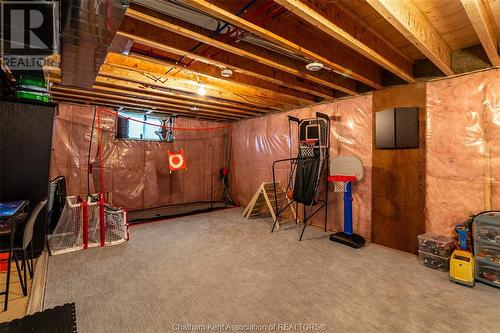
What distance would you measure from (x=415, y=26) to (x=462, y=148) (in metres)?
1.61

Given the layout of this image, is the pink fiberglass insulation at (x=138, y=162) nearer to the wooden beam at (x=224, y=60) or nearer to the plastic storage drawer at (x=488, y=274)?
the wooden beam at (x=224, y=60)

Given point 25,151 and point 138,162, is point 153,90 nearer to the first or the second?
point 25,151

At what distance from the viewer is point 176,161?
16.5 ft

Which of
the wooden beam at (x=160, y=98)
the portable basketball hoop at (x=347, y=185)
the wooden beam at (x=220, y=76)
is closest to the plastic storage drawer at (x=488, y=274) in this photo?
the portable basketball hoop at (x=347, y=185)

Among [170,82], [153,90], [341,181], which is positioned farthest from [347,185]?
[153,90]

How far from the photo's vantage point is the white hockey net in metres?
2.97

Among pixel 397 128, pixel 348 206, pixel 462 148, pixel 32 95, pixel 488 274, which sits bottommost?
pixel 488 274

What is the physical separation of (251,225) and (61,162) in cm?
366

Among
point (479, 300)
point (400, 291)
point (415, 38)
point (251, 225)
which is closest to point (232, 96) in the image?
point (251, 225)

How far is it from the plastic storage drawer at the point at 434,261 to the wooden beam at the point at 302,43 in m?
2.15

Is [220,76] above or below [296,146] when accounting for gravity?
above

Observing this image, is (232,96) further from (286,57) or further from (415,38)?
(415,38)

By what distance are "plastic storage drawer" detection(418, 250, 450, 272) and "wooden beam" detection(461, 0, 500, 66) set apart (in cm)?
204

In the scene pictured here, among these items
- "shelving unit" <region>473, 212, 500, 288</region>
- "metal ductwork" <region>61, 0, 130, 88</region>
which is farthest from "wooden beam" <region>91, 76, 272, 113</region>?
"shelving unit" <region>473, 212, 500, 288</region>
